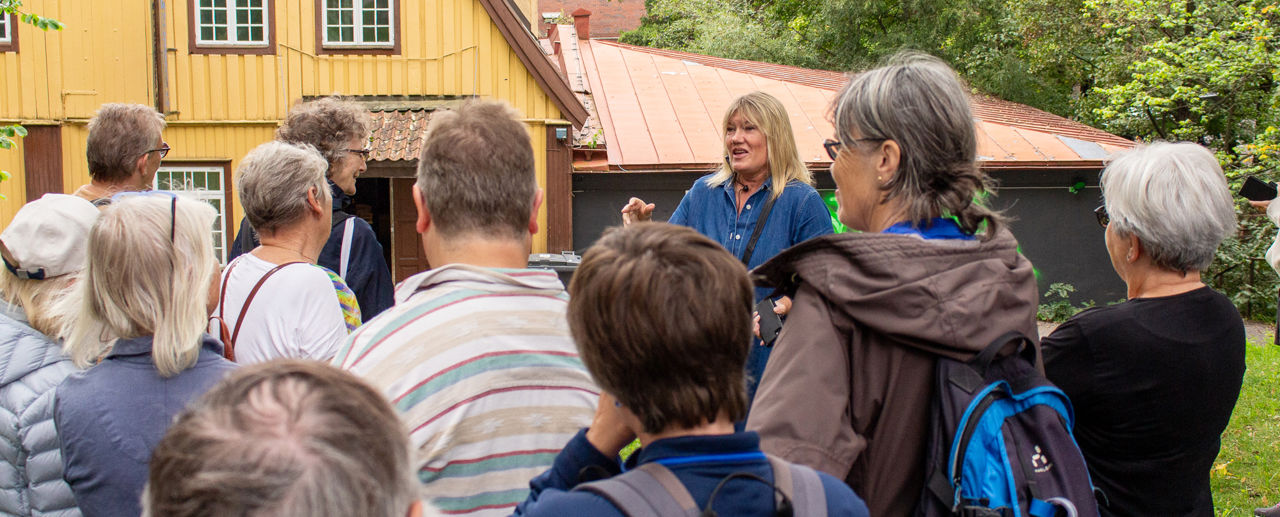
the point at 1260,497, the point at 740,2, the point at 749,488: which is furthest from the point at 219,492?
the point at 740,2

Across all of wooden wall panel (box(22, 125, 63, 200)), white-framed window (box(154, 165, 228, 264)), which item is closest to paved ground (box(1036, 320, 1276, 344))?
white-framed window (box(154, 165, 228, 264))

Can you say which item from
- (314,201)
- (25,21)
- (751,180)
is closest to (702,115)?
(25,21)

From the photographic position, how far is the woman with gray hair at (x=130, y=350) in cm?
218

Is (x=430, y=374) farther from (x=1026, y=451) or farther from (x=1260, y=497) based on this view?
(x=1260, y=497)

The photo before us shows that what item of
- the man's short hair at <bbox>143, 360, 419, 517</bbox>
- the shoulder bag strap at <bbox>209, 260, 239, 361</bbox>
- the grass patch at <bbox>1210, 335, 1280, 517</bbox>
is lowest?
the grass patch at <bbox>1210, 335, 1280, 517</bbox>

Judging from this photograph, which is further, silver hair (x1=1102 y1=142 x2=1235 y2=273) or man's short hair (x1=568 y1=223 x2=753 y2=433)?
silver hair (x1=1102 y1=142 x2=1235 y2=273)

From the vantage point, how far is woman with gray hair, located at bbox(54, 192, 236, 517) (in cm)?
218

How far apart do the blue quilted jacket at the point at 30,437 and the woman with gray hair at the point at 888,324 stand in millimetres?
1872

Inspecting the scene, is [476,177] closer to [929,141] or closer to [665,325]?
[665,325]

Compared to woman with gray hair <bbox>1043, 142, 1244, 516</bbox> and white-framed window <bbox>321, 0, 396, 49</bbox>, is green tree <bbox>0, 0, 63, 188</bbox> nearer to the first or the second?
woman with gray hair <bbox>1043, 142, 1244, 516</bbox>

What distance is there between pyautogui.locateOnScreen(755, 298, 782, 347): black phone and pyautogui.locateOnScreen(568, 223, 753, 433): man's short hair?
2030 mm

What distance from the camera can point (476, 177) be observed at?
6.64 feet

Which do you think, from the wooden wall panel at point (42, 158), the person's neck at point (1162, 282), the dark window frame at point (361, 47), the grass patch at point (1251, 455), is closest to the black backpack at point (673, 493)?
the person's neck at point (1162, 282)

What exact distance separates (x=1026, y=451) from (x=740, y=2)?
81.8 ft
